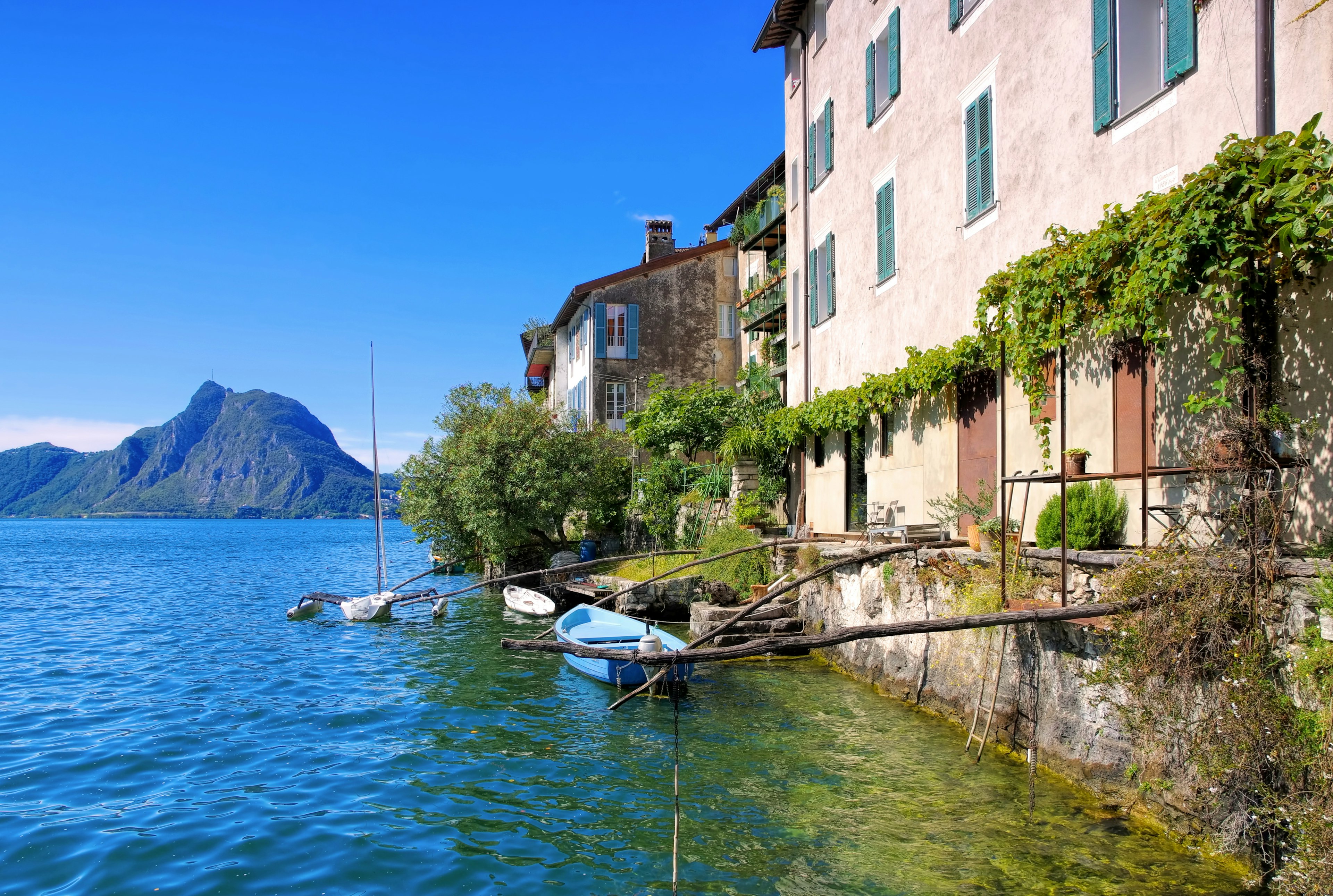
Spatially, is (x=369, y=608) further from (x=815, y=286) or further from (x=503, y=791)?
(x=503, y=791)

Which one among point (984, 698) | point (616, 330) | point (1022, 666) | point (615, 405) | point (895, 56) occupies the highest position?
point (895, 56)

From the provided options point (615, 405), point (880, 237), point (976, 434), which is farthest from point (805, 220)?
point (615, 405)

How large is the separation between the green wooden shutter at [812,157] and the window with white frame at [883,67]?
9.77ft

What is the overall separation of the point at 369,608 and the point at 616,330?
1610 cm

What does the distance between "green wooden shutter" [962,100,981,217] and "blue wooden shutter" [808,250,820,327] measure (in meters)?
6.30

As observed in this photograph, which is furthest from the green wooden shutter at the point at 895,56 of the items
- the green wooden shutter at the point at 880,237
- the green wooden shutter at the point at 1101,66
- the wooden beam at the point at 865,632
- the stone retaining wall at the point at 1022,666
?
the wooden beam at the point at 865,632

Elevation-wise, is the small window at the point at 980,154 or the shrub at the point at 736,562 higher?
the small window at the point at 980,154

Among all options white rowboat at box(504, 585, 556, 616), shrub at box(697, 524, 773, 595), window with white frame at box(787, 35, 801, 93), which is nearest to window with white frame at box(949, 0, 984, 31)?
window with white frame at box(787, 35, 801, 93)

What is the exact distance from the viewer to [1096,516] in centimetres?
921

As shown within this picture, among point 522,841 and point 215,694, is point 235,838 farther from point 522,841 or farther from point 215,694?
point 215,694

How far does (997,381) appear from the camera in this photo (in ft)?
40.5

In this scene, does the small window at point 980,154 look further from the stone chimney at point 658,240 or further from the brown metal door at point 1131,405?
the stone chimney at point 658,240

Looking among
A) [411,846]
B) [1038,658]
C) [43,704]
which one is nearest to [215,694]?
[43,704]

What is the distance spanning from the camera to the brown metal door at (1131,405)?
9.05m
